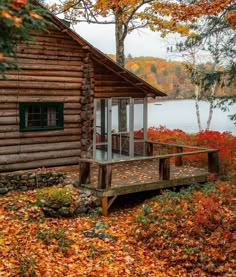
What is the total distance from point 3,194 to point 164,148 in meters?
10.6

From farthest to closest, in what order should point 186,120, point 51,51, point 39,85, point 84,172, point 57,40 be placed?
point 186,120 < point 57,40 < point 51,51 < point 39,85 < point 84,172

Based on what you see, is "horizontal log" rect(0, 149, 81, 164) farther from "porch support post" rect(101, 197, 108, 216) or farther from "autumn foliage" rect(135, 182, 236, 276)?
"autumn foliage" rect(135, 182, 236, 276)

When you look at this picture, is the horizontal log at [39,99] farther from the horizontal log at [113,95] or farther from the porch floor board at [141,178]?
the porch floor board at [141,178]

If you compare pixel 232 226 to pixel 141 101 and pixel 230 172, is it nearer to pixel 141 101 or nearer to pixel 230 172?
pixel 230 172

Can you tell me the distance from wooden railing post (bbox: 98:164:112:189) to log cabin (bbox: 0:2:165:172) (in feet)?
11.9

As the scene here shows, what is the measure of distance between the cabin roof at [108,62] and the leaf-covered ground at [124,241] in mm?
6385

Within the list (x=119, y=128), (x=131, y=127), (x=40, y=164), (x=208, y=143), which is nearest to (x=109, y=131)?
(x=119, y=128)

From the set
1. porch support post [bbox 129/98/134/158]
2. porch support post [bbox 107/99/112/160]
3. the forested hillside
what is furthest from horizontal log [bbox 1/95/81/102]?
the forested hillside

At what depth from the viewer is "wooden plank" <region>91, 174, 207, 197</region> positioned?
12500 mm

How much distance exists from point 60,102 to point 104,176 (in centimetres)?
450

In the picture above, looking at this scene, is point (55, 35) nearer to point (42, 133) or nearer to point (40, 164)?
point (42, 133)

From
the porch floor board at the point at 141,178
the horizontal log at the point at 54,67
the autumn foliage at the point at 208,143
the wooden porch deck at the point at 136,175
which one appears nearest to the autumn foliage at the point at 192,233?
the porch floor board at the point at 141,178

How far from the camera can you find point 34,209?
11508 millimetres

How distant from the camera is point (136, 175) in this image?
1470cm
